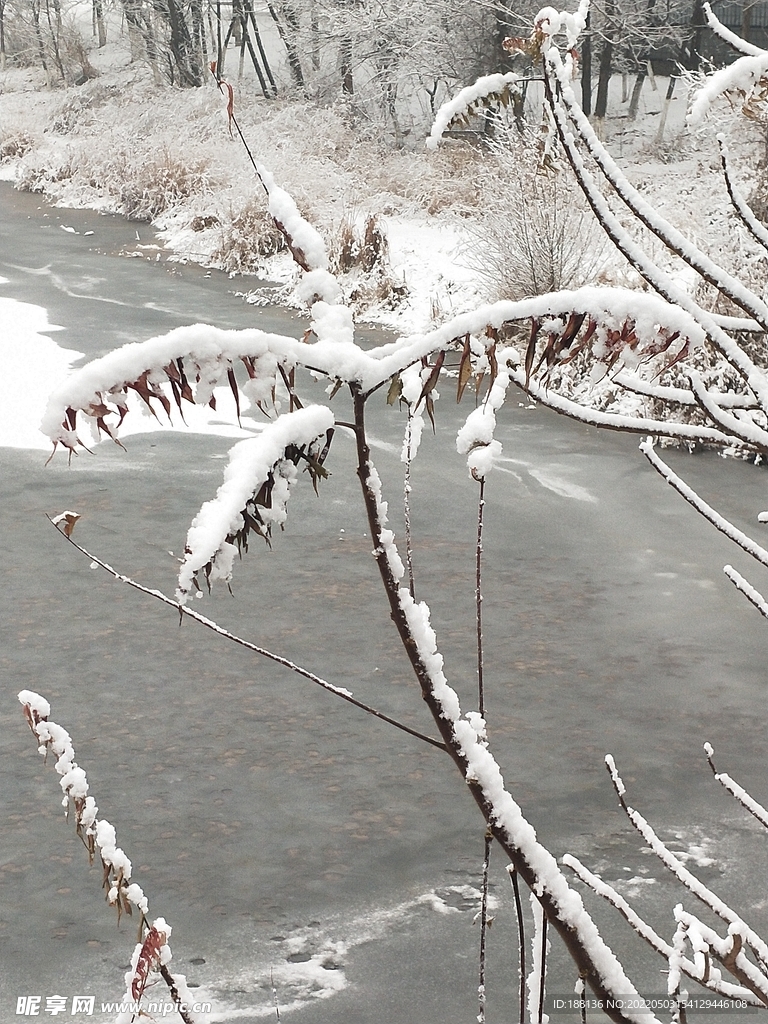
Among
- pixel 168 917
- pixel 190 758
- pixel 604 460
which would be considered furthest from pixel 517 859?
pixel 604 460

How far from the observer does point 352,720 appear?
447cm

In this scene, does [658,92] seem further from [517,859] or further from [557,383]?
[517,859]

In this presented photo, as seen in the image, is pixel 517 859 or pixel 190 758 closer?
pixel 517 859

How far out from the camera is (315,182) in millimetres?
15711

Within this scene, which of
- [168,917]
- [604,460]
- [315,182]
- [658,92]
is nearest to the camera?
[168,917]

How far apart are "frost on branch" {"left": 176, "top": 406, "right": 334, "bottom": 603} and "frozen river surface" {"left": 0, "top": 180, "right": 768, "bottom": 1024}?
8.10 feet

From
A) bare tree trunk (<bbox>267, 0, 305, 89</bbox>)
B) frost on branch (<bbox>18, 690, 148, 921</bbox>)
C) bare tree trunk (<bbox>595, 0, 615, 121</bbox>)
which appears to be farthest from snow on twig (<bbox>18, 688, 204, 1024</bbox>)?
bare tree trunk (<bbox>267, 0, 305, 89</bbox>)

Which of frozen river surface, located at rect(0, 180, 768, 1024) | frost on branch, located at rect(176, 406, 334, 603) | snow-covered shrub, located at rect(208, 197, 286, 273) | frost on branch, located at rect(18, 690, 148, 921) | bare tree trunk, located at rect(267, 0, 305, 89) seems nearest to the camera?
frost on branch, located at rect(176, 406, 334, 603)

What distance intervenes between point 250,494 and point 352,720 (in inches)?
150

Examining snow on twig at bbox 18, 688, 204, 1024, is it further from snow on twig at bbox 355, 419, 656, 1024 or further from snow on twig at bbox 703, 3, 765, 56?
snow on twig at bbox 703, 3, 765, 56

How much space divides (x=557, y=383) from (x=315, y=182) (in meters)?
8.00

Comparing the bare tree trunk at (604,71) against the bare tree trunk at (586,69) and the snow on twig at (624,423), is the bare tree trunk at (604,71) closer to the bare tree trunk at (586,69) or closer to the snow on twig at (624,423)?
the bare tree trunk at (586,69)

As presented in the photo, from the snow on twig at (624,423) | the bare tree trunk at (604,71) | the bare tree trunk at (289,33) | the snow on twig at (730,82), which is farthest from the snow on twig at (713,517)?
the bare tree trunk at (289,33)

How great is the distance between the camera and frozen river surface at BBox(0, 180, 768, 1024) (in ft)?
10.5
